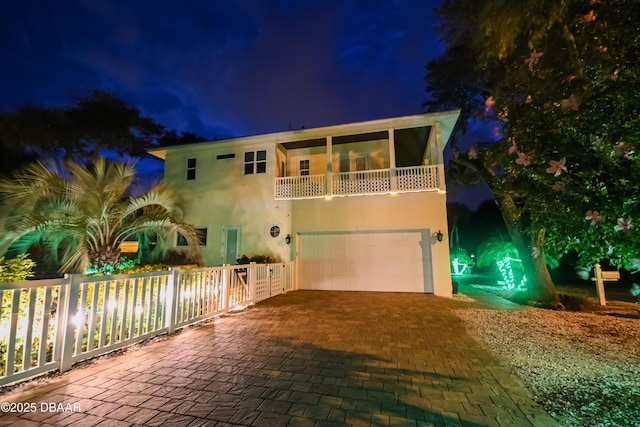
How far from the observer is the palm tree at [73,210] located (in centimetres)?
555

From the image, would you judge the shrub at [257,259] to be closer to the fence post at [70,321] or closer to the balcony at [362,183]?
the balcony at [362,183]

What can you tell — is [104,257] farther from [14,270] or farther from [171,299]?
[171,299]

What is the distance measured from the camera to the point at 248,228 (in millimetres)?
11391

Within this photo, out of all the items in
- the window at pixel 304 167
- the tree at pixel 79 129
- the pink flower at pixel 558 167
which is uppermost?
the tree at pixel 79 129

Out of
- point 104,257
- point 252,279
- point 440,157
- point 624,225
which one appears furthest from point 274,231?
point 624,225

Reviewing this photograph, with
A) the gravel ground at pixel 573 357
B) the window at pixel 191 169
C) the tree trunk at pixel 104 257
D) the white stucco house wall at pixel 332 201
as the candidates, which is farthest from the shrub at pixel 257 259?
the gravel ground at pixel 573 357

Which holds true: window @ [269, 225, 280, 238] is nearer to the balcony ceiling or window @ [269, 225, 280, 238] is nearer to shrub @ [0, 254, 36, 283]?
the balcony ceiling

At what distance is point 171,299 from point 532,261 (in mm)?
9914

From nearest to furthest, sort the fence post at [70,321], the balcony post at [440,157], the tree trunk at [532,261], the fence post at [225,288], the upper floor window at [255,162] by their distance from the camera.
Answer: the fence post at [70,321], the fence post at [225,288], the tree trunk at [532,261], the balcony post at [440,157], the upper floor window at [255,162]

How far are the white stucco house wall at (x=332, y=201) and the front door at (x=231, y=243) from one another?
0.04 meters

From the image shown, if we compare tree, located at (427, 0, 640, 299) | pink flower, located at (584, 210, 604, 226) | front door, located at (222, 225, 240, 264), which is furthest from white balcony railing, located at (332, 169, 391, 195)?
pink flower, located at (584, 210, 604, 226)

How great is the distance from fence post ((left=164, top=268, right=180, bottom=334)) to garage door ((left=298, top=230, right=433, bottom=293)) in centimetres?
616

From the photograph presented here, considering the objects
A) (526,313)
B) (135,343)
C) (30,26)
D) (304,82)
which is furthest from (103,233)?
Answer: (30,26)

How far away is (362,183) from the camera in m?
10.4
